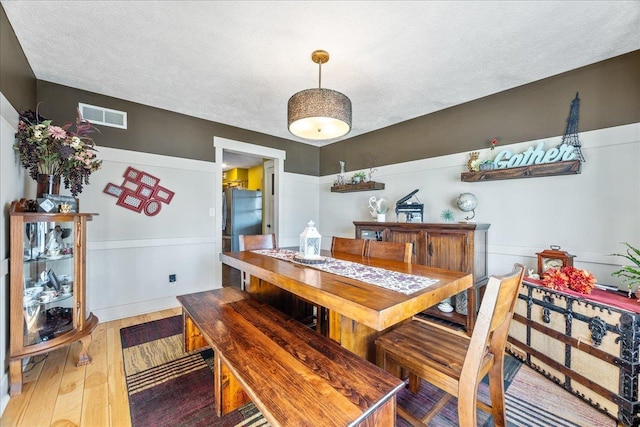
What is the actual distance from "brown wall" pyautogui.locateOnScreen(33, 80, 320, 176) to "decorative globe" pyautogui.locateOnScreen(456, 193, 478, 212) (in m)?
2.96

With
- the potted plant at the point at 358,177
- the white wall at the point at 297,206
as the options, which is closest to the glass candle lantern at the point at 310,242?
the potted plant at the point at 358,177

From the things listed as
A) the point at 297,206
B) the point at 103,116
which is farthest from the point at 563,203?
the point at 103,116

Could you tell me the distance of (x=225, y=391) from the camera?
151cm

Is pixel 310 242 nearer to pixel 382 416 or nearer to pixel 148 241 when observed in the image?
pixel 382 416

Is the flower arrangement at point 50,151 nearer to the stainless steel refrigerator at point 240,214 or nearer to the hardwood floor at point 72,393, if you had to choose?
the hardwood floor at point 72,393

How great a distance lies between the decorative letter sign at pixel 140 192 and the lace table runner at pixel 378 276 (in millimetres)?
2133

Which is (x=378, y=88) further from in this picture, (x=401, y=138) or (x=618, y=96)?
(x=618, y=96)

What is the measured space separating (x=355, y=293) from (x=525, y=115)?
273cm

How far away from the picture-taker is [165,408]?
1.60 metres

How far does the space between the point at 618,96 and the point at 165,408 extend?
407cm

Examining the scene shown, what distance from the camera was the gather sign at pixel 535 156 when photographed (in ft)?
7.55

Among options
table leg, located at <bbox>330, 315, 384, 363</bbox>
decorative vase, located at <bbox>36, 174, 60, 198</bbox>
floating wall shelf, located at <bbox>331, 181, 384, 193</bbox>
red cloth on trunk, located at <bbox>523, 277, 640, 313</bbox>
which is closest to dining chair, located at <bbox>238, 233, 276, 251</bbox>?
table leg, located at <bbox>330, 315, 384, 363</bbox>

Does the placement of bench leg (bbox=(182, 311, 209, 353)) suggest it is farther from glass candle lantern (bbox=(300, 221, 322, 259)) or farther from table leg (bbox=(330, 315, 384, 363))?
table leg (bbox=(330, 315, 384, 363))

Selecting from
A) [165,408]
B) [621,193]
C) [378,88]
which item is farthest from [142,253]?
[621,193]
